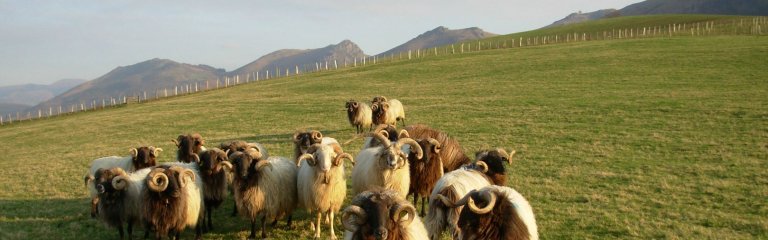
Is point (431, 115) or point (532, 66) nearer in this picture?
point (431, 115)

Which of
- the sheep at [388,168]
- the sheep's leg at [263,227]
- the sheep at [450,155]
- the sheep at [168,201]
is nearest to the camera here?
the sheep at [168,201]

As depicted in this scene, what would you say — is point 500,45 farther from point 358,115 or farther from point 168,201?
point 168,201

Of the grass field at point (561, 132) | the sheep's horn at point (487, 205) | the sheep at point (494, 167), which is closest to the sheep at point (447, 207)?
the sheep's horn at point (487, 205)

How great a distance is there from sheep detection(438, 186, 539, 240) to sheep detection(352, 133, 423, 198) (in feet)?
10.1

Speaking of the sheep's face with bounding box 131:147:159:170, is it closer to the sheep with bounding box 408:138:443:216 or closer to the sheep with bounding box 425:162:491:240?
the sheep with bounding box 408:138:443:216

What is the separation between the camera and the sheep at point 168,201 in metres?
8.86

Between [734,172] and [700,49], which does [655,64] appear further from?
[734,172]

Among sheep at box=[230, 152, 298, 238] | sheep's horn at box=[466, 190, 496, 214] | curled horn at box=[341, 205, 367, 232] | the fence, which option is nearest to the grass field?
sheep at box=[230, 152, 298, 238]

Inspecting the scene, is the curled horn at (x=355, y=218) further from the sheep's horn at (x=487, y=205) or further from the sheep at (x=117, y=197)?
the sheep at (x=117, y=197)

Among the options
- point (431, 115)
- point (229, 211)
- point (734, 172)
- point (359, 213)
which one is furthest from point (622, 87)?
point (359, 213)

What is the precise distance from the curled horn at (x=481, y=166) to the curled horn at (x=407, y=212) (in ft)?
12.1

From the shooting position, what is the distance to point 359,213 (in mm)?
5602

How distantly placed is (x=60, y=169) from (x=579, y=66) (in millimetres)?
35471

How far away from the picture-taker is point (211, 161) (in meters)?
10.2
